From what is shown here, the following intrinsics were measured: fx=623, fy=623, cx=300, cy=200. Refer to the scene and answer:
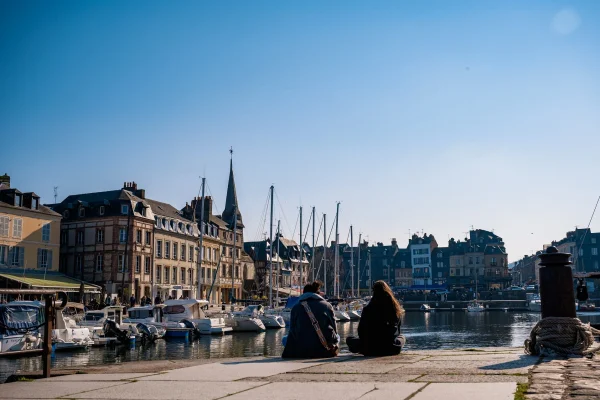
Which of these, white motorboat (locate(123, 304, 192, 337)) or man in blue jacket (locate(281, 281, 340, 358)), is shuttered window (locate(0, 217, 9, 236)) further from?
man in blue jacket (locate(281, 281, 340, 358))

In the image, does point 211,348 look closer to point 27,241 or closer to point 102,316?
point 102,316

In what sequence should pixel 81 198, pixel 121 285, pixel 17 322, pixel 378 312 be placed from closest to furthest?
pixel 378 312 → pixel 17 322 → pixel 121 285 → pixel 81 198

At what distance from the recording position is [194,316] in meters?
49.8

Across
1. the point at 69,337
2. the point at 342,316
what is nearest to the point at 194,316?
the point at 69,337

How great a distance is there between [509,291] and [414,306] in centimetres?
1988

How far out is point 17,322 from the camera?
104 feet

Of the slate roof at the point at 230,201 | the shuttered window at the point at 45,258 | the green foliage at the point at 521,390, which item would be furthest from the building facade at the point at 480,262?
the green foliage at the point at 521,390

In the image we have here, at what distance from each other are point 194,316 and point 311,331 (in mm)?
40397

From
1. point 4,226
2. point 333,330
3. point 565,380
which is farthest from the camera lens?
point 4,226

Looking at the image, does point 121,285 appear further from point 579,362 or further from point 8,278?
point 579,362

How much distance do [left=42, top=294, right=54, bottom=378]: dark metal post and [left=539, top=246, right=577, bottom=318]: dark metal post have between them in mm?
7704

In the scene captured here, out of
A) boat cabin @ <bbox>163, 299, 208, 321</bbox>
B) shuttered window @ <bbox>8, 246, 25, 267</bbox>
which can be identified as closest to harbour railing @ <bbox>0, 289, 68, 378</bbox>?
boat cabin @ <bbox>163, 299, 208, 321</bbox>

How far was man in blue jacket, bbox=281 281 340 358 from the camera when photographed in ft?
35.9

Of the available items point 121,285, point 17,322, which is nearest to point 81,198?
point 121,285
